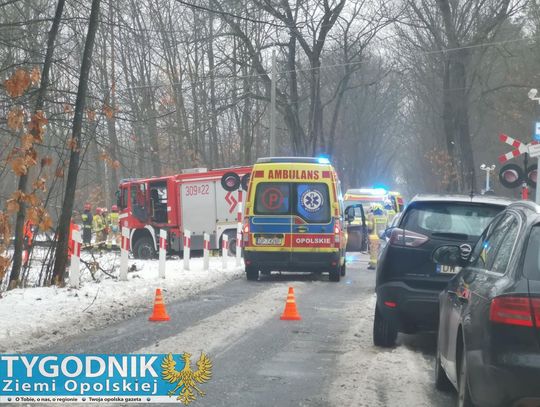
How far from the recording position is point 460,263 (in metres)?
6.68

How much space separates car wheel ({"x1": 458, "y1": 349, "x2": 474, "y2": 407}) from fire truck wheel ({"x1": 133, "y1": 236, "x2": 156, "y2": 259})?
73.6 ft

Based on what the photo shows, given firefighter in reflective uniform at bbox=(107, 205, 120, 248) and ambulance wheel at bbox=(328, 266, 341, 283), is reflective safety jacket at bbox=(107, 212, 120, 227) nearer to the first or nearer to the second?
firefighter in reflective uniform at bbox=(107, 205, 120, 248)

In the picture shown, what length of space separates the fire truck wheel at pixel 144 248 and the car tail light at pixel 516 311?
23277 mm

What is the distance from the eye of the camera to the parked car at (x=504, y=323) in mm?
4520

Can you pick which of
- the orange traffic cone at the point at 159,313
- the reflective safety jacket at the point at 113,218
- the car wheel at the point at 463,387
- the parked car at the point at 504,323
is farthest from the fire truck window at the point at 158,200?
the car wheel at the point at 463,387

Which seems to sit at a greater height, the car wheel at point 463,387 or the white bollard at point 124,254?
the white bollard at point 124,254

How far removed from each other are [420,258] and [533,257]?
13.0ft

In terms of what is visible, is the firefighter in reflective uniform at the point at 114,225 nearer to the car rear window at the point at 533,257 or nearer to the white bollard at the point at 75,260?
the white bollard at the point at 75,260

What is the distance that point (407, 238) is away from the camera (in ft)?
29.0

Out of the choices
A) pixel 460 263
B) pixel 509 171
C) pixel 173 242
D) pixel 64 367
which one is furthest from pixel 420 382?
pixel 173 242

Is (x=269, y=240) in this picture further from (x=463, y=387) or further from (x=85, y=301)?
(x=463, y=387)

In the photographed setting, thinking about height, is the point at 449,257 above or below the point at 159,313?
above

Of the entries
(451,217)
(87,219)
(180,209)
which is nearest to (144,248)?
(180,209)

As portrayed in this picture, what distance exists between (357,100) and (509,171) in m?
49.5
